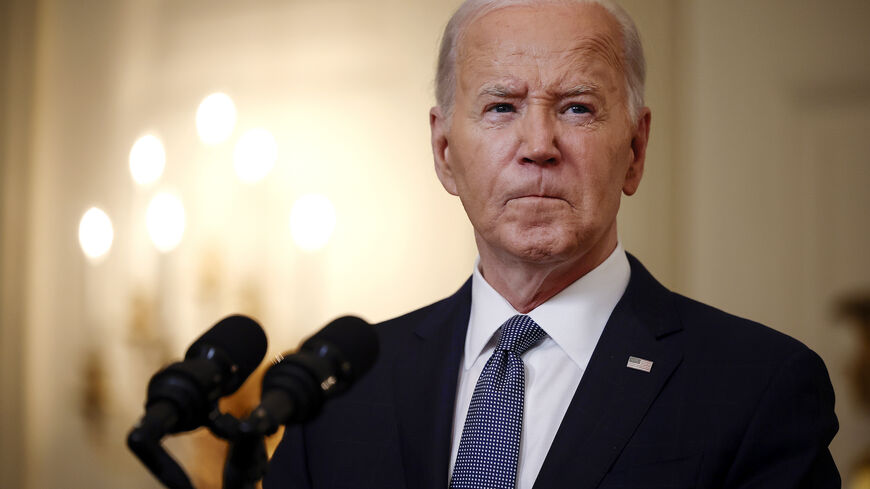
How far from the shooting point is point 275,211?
4152mm

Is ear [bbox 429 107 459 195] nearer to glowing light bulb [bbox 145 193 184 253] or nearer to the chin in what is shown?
the chin

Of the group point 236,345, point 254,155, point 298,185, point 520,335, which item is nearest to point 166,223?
point 254,155

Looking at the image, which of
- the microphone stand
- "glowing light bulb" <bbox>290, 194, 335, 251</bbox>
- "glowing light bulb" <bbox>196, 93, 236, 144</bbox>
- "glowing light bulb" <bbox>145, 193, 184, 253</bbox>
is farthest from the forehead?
"glowing light bulb" <bbox>145, 193, 184, 253</bbox>

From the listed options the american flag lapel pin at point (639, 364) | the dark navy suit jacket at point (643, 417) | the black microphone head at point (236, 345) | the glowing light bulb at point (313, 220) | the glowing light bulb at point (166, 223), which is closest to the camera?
Result: the black microphone head at point (236, 345)

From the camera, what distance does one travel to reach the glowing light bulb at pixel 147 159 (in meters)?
4.24

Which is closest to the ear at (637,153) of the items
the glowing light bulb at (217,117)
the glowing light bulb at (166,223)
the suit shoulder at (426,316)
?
the suit shoulder at (426,316)

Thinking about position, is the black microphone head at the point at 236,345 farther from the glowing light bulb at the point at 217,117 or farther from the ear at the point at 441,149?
the glowing light bulb at the point at 217,117

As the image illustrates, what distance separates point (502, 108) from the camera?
4.97 ft

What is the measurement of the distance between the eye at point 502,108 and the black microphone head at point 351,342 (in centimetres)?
59

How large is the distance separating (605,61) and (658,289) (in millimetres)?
392

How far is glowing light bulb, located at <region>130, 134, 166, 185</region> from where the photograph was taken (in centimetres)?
424

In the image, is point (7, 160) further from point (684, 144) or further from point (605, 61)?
point (605, 61)

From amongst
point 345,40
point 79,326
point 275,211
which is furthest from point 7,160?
point 345,40

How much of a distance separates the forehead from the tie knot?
39 centimetres
